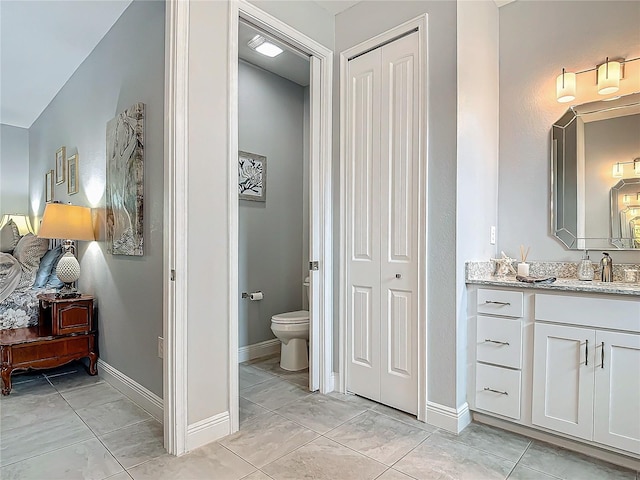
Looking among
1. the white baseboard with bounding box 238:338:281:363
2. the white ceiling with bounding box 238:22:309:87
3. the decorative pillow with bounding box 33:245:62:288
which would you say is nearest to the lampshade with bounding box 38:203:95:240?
the decorative pillow with bounding box 33:245:62:288

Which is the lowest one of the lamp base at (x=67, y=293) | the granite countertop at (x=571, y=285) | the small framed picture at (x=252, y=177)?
the lamp base at (x=67, y=293)

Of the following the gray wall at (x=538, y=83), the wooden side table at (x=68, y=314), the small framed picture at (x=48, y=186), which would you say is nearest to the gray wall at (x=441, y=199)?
the gray wall at (x=538, y=83)

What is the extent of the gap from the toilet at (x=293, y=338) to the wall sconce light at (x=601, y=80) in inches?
94.0

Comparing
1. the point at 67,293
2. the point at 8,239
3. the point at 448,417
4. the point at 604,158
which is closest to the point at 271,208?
the point at 67,293

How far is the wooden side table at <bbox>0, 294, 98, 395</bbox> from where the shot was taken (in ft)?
8.94

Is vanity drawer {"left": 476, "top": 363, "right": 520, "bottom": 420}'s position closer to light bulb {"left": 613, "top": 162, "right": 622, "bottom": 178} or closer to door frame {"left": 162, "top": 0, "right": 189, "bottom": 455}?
light bulb {"left": 613, "top": 162, "right": 622, "bottom": 178}

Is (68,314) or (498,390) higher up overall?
(68,314)

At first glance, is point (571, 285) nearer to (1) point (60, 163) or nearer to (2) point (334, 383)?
(2) point (334, 383)

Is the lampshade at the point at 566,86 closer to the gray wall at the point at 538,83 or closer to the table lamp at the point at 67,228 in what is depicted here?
Result: the gray wall at the point at 538,83

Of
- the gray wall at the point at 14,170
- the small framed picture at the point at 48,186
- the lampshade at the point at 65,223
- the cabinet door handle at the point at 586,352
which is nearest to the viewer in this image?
the cabinet door handle at the point at 586,352

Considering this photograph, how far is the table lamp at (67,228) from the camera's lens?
298cm

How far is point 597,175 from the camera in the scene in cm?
226

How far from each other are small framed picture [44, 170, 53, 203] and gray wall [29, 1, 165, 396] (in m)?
0.75

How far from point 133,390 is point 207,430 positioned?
0.87m
